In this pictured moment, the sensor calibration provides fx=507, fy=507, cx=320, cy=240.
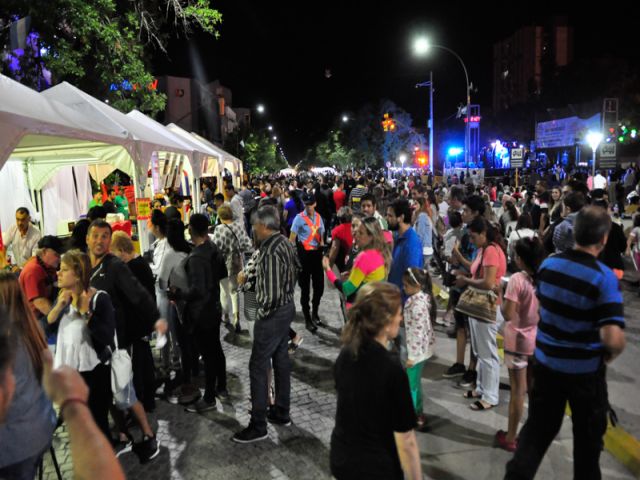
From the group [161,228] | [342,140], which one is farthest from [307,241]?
[342,140]

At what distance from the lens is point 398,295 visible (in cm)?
274

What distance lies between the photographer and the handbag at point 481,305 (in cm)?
469

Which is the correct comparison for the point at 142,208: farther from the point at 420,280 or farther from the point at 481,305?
the point at 481,305

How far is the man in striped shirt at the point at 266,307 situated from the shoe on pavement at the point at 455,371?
2.19 meters

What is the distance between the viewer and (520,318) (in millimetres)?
4059

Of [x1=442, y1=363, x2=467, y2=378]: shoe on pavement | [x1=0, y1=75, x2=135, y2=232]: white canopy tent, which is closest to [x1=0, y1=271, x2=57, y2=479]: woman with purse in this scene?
[x1=0, y1=75, x2=135, y2=232]: white canopy tent

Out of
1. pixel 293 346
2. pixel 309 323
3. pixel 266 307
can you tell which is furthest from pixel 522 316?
pixel 309 323

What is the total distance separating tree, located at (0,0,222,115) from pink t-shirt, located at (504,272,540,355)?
12.5m

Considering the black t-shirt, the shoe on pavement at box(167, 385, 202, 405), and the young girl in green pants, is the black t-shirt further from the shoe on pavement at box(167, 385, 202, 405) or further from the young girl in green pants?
the shoe on pavement at box(167, 385, 202, 405)

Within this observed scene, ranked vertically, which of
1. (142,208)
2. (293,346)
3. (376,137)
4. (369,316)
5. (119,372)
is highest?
(376,137)

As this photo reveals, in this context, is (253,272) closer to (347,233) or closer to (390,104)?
(347,233)

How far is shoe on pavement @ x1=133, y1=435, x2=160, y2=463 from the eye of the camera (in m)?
4.21

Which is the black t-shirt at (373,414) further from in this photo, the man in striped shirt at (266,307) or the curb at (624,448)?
the curb at (624,448)

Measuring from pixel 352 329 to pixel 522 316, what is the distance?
204 centimetres
